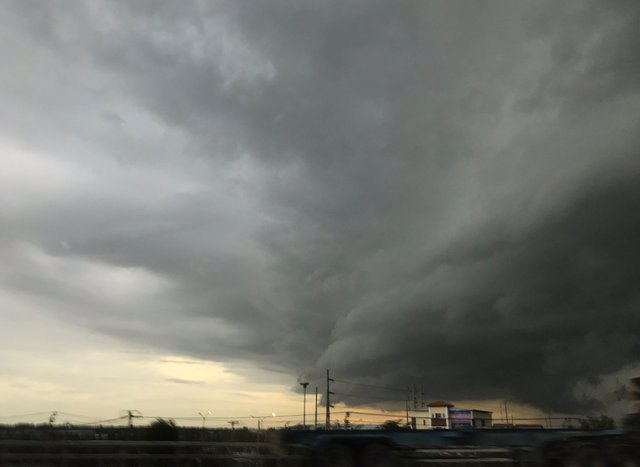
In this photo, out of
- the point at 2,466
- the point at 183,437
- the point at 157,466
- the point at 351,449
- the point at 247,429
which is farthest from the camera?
→ the point at 183,437

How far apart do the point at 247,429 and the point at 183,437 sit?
16.1 feet

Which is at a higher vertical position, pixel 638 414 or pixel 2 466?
pixel 638 414

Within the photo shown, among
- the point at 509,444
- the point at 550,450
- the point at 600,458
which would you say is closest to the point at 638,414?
the point at 600,458

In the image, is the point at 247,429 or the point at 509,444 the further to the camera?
the point at 247,429

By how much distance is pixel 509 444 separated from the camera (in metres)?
20.2

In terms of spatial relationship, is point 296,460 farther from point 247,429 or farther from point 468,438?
point 247,429

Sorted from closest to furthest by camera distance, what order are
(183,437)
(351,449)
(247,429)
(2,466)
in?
(351,449) < (2,466) < (247,429) < (183,437)

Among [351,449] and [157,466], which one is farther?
[157,466]

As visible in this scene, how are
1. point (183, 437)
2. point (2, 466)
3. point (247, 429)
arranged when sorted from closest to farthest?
1. point (2, 466)
2. point (247, 429)
3. point (183, 437)

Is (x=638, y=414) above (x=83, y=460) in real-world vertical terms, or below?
above

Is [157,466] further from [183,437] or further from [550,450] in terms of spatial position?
[550,450]

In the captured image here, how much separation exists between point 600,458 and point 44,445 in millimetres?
20424

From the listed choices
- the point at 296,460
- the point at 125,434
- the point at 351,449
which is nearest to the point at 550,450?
the point at 351,449

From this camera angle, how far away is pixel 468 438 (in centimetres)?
1988
